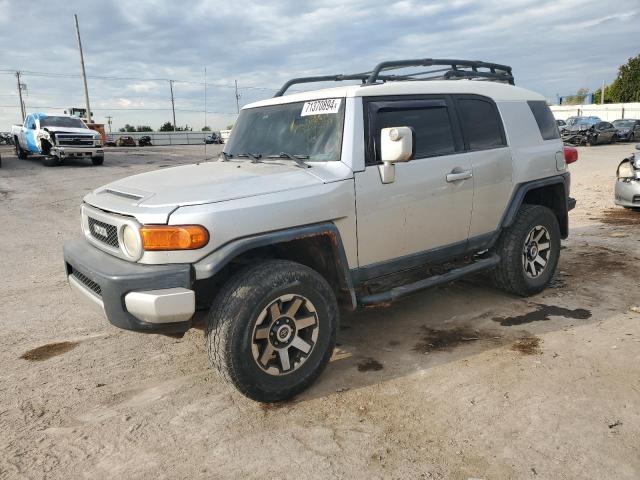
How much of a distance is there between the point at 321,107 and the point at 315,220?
3.25 feet

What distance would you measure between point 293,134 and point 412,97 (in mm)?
969

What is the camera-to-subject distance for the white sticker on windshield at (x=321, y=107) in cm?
364

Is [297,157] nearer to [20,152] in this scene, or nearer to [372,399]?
[372,399]

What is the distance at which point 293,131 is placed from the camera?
12.8ft

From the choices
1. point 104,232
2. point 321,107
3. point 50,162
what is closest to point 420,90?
point 321,107

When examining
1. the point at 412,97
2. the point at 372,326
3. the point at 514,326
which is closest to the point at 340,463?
the point at 372,326

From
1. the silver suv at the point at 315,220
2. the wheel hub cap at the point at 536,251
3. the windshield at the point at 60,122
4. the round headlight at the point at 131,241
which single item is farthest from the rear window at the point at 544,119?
the windshield at the point at 60,122

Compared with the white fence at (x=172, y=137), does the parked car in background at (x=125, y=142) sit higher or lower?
lower

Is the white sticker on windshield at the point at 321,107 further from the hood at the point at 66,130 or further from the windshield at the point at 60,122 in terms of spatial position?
the windshield at the point at 60,122

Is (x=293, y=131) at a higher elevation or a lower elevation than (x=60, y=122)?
lower

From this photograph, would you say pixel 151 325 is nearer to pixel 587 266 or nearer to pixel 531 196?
pixel 531 196

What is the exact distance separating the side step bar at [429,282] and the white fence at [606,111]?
5257 centimetres

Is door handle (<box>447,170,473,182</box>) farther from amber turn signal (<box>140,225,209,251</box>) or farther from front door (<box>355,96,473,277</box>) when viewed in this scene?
amber turn signal (<box>140,225,209,251</box>)

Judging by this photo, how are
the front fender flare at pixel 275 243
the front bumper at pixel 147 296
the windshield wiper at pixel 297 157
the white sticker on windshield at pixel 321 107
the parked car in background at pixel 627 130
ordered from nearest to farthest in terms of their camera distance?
the front bumper at pixel 147 296 < the front fender flare at pixel 275 243 < the windshield wiper at pixel 297 157 < the white sticker on windshield at pixel 321 107 < the parked car in background at pixel 627 130
